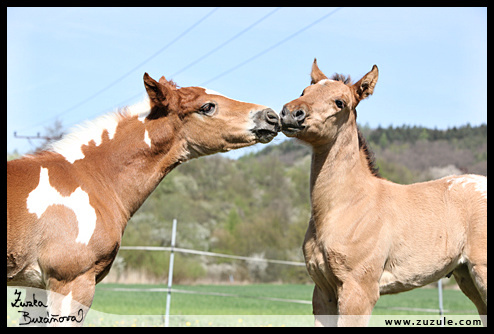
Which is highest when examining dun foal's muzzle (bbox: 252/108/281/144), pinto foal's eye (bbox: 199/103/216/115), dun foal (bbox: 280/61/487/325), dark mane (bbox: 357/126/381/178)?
pinto foal's eye (bbox: 199/103/216/115)

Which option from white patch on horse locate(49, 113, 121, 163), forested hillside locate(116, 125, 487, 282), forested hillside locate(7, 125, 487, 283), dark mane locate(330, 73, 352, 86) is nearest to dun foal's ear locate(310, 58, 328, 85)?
dark mane locate(330, 73, 352, 86)

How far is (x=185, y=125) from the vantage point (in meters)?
4.71

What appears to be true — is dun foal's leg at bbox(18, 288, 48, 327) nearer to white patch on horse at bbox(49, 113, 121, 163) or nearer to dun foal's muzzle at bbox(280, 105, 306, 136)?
white patch on horse at bbox(49, 113, 121, 163)

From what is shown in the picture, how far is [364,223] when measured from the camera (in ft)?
15.3

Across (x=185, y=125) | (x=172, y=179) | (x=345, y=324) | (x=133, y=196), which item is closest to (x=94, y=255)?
(x=133, y=196)

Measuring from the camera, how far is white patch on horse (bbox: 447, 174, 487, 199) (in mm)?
5043

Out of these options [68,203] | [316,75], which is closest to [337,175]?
[316,75]

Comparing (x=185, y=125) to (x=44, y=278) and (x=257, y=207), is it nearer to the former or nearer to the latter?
(x=44, y=278)

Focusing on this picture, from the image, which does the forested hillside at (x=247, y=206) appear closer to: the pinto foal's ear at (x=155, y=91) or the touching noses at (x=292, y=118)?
the touching noses at (x=292, y=118)

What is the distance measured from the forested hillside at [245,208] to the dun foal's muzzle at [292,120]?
748 inches

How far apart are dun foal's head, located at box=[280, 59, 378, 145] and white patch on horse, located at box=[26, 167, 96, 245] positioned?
1844mm

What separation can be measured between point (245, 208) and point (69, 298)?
4519 centimetres

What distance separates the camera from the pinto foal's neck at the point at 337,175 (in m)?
4.87

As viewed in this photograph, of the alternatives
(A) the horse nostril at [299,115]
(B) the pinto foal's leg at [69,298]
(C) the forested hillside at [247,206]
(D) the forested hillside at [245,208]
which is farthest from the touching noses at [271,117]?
(C) the forested hillside at [247,206]
